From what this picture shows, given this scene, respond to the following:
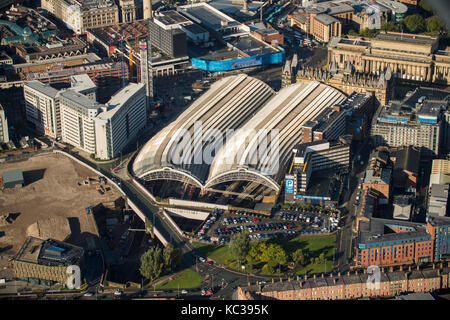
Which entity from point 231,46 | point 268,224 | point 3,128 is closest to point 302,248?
point 268,224

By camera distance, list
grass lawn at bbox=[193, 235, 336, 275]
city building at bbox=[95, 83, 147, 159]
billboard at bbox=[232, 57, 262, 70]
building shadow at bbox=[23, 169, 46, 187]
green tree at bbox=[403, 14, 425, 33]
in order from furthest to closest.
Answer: green tree at bbox=[403, 14, 425, 33] → billboard at bbox=[232, 57, 262, 70] → city building at bbox=[95, 83, 147, 159] → building shadow at bbox=[23, 169, 46, 187] → grass lawn at bbox=[193, 235, 336, 275]

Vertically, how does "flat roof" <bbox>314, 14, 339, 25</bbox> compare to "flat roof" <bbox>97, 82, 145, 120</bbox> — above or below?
above

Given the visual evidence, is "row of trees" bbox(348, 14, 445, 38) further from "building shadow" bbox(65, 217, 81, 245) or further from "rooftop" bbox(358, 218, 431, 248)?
"building shadow" bbox(65, 217, 81, 245)

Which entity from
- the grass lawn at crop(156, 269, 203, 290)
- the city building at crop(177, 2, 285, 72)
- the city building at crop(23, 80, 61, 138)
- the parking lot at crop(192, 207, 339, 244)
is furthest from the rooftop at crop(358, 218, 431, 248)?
the city building at crop(177, 2, 285, 72)

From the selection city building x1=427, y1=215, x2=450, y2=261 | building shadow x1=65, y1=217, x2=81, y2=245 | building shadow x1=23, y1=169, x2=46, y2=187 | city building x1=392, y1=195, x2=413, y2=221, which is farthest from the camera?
building shadow x1=23, y1=169, x2=46, y2=187

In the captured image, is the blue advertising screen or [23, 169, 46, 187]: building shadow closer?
the blue advertising screen

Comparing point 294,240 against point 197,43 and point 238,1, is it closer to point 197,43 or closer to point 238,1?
point 197,43

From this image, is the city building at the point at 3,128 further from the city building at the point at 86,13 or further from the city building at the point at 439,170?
the city building at the point at 439,170
